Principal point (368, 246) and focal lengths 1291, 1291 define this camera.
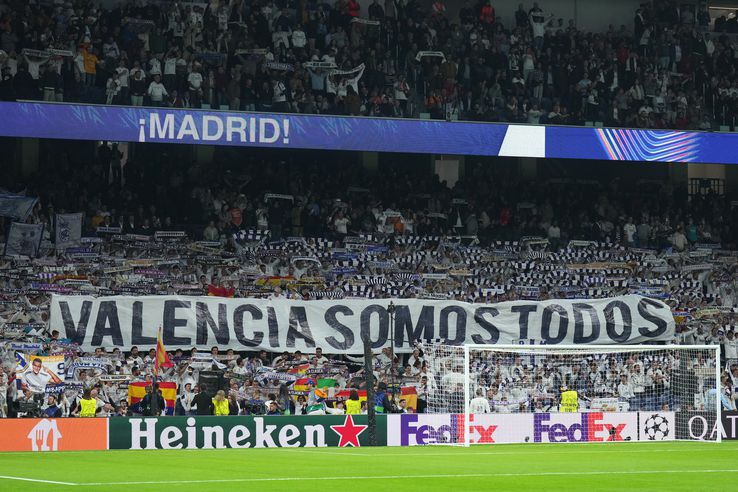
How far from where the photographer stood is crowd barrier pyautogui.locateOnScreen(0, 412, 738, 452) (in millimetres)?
21203

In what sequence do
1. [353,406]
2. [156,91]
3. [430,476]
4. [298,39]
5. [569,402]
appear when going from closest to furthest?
1. [430,476]
2. [353,406]
3. [569,402]
4. [156,91]
5. [298,39]

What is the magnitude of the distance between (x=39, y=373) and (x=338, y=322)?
7.17m

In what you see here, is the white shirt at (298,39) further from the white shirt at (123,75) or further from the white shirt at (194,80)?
the white shirt at (123,75)

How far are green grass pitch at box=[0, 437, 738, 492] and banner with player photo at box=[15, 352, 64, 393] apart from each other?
3.93 meters

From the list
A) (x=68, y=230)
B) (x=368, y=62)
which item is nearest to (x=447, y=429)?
(x=68, y=230)

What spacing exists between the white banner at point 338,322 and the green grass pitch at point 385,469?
6903 mm

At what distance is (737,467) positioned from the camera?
16.0m

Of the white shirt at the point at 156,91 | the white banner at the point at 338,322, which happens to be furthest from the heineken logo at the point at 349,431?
the white shirt at the point at 156,91

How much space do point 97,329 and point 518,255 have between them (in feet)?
37.5

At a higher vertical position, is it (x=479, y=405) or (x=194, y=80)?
(x=194, y=80)

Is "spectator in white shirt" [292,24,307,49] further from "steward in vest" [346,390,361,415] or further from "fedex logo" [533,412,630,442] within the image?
"fedex logo" [533,412,630,442]

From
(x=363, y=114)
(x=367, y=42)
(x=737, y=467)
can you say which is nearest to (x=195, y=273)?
(x=363, y=114)

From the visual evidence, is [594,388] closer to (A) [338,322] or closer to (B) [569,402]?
(B) [569,402]

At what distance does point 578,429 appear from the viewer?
2408cm
